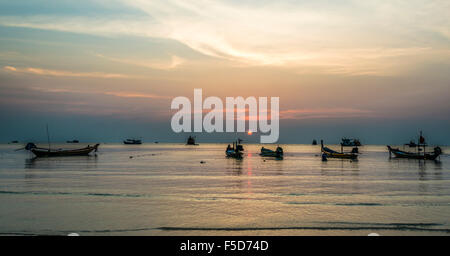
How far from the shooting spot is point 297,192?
87.1 ft

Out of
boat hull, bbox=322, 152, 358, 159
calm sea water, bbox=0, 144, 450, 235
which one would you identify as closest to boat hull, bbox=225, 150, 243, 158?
boat hull, bbox=322, 152, 358, 159

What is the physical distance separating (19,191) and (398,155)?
81.3 meters

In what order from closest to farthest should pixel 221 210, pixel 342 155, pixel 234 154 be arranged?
pixel 221 210 → pixel 342 155 → pixel 234 154

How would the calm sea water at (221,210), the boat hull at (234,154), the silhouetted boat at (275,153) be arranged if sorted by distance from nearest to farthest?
the calm sea water at (221,210), the boat hull at (234,154), the silhouetted boat at (275,153)

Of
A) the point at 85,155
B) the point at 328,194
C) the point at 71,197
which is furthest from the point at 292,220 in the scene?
the point at 85,155

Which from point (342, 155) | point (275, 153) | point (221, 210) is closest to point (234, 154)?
point (275, 153)

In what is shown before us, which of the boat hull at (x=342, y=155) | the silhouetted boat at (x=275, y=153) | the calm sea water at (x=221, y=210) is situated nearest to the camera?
the calm sea water at (x=221, y=210)

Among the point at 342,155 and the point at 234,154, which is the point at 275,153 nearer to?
the point at 234,154

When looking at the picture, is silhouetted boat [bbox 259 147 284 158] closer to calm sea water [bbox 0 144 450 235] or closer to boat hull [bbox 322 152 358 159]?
boat hull [bbox 322 152 358 159]

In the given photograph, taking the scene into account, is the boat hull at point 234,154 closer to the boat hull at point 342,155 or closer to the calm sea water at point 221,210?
the boat hull at point 342,155

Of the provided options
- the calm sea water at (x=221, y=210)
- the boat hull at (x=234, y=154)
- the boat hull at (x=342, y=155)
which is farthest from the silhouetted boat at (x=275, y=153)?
the calm sea water at (x=221, y=210)

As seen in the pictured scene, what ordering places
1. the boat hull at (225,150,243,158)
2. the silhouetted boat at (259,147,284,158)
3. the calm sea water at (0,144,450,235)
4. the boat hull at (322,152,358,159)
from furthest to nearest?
the silhouetted boat at (259,147,284,158) → the boat hull at (225,150,243,158) → the boat hull at (322,152,358,159) → the calm sea water at (0,144,450,235)
